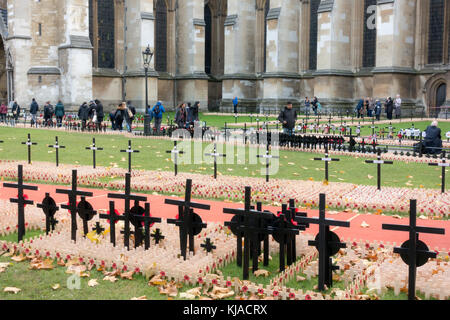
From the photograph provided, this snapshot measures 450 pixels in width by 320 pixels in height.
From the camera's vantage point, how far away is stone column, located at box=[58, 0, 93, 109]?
37.3 meters

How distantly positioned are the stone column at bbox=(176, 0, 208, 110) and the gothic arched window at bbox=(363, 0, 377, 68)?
13.0m

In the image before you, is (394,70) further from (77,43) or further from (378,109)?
(77,43)

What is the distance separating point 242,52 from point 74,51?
13.5m

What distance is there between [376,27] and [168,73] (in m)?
17.8

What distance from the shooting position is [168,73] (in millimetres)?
46781

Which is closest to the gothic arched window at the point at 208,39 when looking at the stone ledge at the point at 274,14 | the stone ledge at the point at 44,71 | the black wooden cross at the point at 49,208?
the stone ledge at the point at 274,14

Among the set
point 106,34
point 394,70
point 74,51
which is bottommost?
point 394,70

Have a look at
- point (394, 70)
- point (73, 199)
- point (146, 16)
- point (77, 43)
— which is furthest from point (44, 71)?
point (73, 199)

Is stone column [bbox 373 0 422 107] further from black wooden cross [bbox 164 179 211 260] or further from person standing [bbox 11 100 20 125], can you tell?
black wooden cross [bbox 164 179 211 260]

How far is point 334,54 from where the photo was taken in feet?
123

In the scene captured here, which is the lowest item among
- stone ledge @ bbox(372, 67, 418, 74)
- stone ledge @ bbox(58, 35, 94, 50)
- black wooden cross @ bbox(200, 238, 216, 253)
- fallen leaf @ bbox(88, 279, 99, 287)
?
fallen leaf @ bbox(88, 279, 99, 287)

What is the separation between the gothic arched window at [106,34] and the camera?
4375 cm

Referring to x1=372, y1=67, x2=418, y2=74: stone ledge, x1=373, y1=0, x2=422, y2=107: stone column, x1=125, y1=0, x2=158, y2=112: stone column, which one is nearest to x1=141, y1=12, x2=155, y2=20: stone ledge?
x1=125, y1=0, x2=158, y2=112: stone column

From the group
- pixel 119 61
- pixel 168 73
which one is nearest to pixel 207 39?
pixel 168 73
